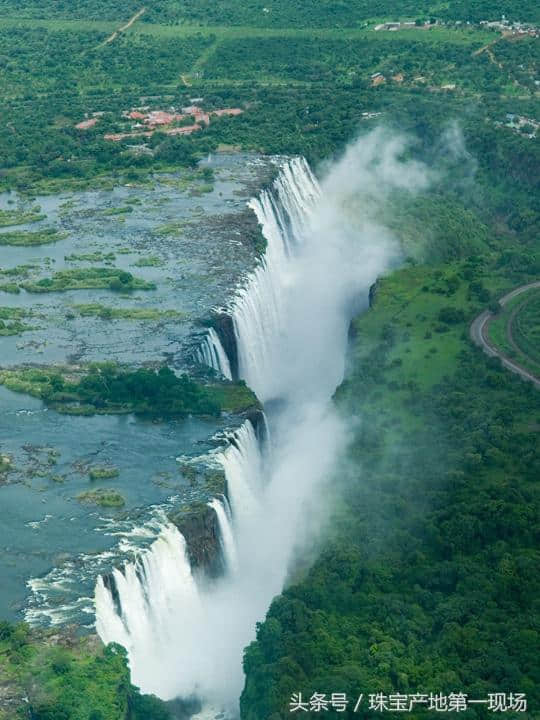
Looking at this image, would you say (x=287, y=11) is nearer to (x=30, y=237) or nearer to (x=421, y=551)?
(x=30, y=237)

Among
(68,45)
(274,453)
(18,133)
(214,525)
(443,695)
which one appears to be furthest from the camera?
(68,45)

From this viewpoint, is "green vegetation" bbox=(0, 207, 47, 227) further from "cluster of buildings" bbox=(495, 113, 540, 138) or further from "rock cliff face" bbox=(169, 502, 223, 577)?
"rock cliff face" bbox=(169, 502, 223, 577)

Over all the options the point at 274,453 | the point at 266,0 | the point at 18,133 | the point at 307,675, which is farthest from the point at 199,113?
the point at 307,675

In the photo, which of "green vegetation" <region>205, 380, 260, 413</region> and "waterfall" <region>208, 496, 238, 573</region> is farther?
"green vegetation" <region>205, 380, 260, 413</region>

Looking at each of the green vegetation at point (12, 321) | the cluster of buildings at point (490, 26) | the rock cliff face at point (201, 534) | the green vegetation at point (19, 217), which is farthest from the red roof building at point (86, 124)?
the rock cliff face at point (201, 534)

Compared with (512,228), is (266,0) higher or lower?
higher

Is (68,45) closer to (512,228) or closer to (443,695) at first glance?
(512,228)

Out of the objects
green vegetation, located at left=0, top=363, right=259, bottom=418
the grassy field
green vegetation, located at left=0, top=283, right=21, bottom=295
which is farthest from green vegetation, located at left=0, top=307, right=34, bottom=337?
the grassy field

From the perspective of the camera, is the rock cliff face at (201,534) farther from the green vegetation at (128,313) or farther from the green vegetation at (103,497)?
the green vegetation at (128,313)
